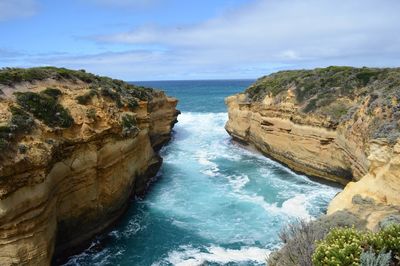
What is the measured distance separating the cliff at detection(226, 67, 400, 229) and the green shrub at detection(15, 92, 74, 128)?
11875 mm

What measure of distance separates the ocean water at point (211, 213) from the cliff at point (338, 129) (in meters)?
1.76

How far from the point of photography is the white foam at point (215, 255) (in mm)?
16312

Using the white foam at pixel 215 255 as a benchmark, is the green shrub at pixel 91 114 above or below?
above

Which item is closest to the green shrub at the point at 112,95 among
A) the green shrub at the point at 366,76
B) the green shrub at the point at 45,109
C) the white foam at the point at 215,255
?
the green shrub at the point at 45,109

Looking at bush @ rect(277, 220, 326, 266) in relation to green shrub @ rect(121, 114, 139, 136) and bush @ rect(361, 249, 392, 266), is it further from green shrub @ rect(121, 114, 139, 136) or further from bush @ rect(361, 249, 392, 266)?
green shrub @ rect(121, 114, 139, 136)

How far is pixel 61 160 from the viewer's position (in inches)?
651

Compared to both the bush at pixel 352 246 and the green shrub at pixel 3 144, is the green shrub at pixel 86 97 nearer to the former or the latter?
the green shrub at pixel 3 144

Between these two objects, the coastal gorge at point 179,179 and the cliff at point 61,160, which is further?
the coastal gorge at point 179,179

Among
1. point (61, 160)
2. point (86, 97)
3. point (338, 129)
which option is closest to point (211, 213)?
point (61, 160)

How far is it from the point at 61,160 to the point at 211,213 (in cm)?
887

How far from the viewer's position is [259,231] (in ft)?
62.6

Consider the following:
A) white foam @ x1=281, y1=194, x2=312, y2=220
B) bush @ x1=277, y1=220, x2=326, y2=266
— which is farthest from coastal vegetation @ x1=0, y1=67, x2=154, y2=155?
bush @ x1=277, y1=220, x2=326, y2=266

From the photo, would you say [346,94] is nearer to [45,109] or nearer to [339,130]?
[339,130]

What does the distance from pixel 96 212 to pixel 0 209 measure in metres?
6.16
